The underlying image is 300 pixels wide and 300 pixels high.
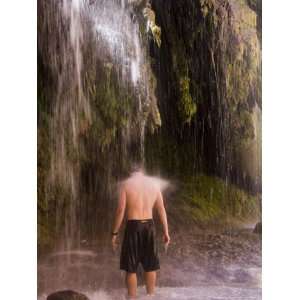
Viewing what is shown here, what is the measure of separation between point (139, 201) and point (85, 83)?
0.84m

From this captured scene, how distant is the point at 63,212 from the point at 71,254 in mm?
271

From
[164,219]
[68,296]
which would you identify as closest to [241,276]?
[164,219]

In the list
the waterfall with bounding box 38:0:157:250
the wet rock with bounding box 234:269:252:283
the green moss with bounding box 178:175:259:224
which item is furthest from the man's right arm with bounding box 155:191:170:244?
the wet rock with bounding box 234:269:252:283

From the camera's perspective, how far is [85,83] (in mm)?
3219

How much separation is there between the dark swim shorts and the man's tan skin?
67mm

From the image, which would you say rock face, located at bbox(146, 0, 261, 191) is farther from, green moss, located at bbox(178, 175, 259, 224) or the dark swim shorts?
the dark swim shorts

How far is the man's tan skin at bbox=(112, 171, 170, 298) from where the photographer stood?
316cm

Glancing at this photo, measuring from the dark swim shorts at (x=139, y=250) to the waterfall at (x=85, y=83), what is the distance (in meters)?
0.35

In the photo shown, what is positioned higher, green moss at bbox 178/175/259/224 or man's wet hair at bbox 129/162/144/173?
man's wet hair at bbox 129/162/144/173
